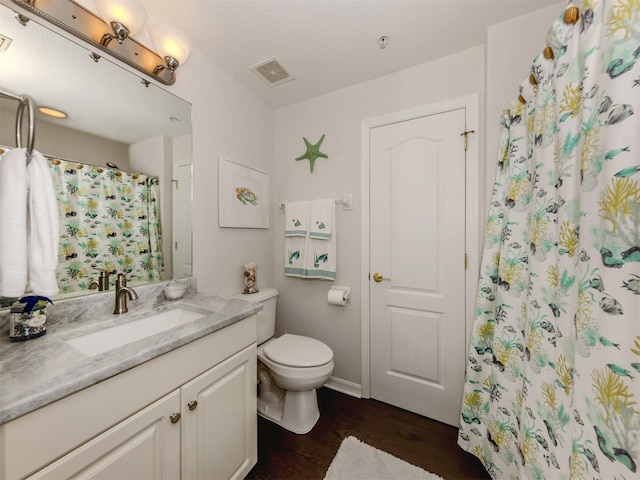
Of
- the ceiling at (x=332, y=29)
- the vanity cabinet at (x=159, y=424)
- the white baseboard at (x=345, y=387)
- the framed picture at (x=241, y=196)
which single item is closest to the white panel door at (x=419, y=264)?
the white baseboard at (x=345, y=387)

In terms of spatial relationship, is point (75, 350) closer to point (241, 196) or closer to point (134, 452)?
point (134, 452)

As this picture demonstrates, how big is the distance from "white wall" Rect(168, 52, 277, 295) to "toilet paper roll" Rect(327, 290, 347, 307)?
0.61 metres

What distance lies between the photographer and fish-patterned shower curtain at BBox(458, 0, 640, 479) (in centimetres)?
55

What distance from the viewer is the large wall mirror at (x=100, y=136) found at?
93cm

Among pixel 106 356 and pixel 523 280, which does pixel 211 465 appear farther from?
pixel 523 280

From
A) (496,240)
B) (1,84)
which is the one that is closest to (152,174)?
(1,84)

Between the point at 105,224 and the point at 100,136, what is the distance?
409 millimetres

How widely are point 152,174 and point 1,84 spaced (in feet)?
1.78

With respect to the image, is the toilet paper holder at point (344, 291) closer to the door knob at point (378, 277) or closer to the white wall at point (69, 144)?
the door knob at point (378, 277)

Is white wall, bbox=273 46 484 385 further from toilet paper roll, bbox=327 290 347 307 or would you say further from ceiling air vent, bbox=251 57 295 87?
ceiling air vent, bbox=251 57 295 87

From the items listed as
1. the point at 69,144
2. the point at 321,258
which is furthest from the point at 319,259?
the point at 69,144

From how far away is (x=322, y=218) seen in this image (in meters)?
1.90

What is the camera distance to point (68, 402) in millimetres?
603

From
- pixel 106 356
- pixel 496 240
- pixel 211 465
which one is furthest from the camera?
pixel 496 240
